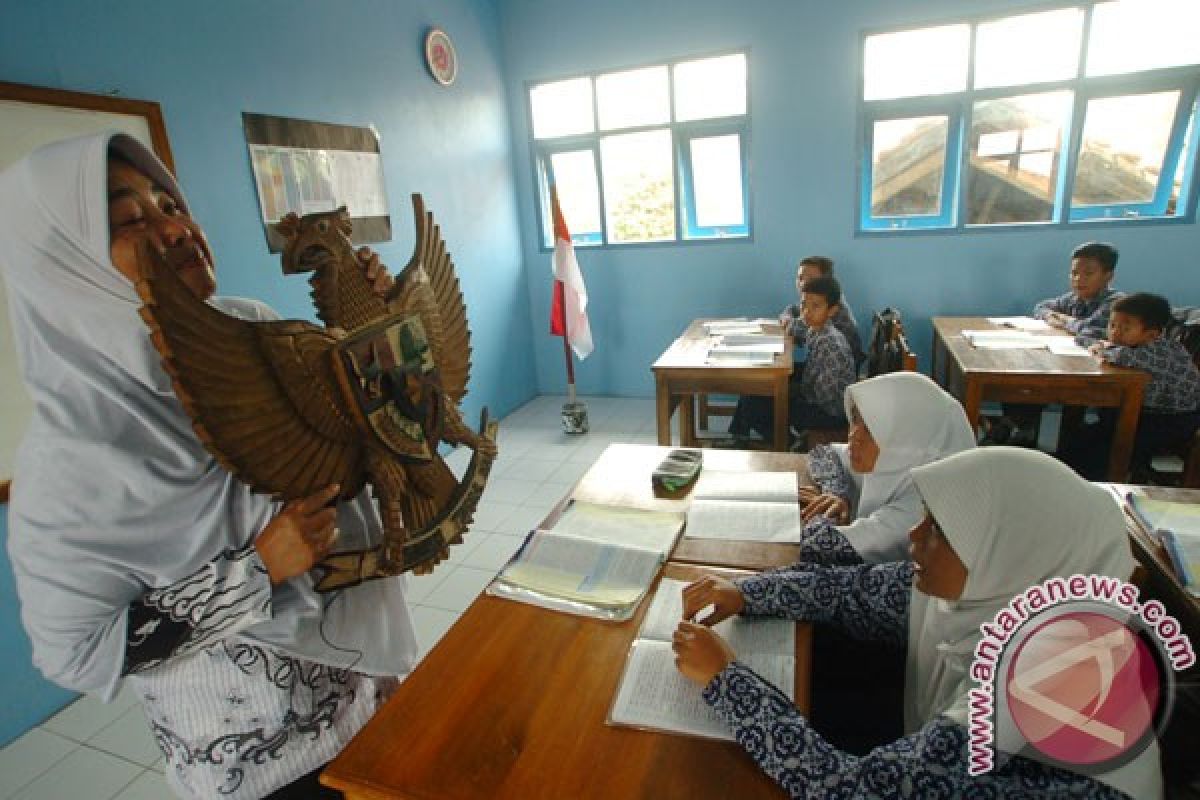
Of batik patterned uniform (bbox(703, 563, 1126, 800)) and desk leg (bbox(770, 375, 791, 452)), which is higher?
batik patterned uniform (bbox(703, 563, 1126, 800))

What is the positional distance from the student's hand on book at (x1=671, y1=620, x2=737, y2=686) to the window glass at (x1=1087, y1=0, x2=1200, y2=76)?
4.24m

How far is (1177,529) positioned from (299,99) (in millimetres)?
3411

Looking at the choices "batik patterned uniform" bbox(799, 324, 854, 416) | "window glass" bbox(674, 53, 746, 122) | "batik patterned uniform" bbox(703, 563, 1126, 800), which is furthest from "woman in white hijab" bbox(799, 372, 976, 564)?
"window glass" bbox(674, 53, 746, 122)

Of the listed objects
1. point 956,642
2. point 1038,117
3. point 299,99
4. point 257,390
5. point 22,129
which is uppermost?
point 299,99

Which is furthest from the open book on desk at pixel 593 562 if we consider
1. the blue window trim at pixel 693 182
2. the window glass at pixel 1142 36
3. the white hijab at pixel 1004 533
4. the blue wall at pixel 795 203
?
the window glass at pixel 1142 36

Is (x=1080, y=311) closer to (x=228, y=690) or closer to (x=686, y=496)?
(x=686, y=496)

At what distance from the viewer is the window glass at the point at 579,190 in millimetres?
4676

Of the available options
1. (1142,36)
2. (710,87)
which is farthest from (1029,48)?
(710,87)

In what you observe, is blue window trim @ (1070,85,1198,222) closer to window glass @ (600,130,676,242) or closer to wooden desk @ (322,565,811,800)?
window glass @ (600,130,676,242)

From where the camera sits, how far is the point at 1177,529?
1311 millimetres

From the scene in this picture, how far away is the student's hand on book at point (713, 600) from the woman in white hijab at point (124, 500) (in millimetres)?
666

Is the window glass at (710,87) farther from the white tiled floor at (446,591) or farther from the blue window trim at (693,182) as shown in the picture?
the white tiled floor at (446,591)

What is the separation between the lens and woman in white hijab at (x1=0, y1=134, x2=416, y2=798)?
721 millimetres

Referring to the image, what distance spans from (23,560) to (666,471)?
51.7 inches
